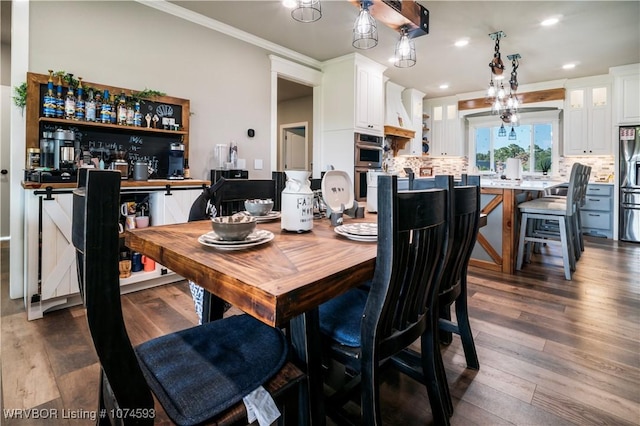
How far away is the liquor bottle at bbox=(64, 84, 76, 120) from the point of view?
262cm

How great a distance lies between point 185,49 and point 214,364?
11.8 feet

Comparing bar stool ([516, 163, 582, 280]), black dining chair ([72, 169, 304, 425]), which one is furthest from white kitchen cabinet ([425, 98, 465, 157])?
black dining chair ([72, 169, 304, 425])

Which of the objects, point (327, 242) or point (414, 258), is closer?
point (414, 258)

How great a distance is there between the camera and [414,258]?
3.29 feet

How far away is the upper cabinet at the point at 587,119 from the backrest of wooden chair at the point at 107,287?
286 inches

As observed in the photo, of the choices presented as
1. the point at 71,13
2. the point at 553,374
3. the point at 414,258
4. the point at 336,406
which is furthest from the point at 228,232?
the point at 71,13

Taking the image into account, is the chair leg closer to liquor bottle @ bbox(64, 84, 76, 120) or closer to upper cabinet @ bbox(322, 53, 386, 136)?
liquor bottle @ bbox(64, 84, 76, 120)

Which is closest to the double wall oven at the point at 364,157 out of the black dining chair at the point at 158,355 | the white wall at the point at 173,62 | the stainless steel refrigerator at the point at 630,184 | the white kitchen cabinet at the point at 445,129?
the white wall at the point at 173,62

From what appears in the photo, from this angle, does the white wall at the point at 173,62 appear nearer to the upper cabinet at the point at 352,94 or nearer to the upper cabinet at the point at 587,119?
the upper cabinet at the point at 352,94

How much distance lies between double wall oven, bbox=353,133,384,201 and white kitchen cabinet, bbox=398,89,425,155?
1.74 meters

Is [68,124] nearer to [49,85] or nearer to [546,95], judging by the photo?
[49,85]

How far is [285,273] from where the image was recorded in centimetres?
80

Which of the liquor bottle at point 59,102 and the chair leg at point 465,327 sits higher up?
the liquor bottle at point 59,102

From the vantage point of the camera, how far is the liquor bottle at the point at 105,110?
9.23 ft
